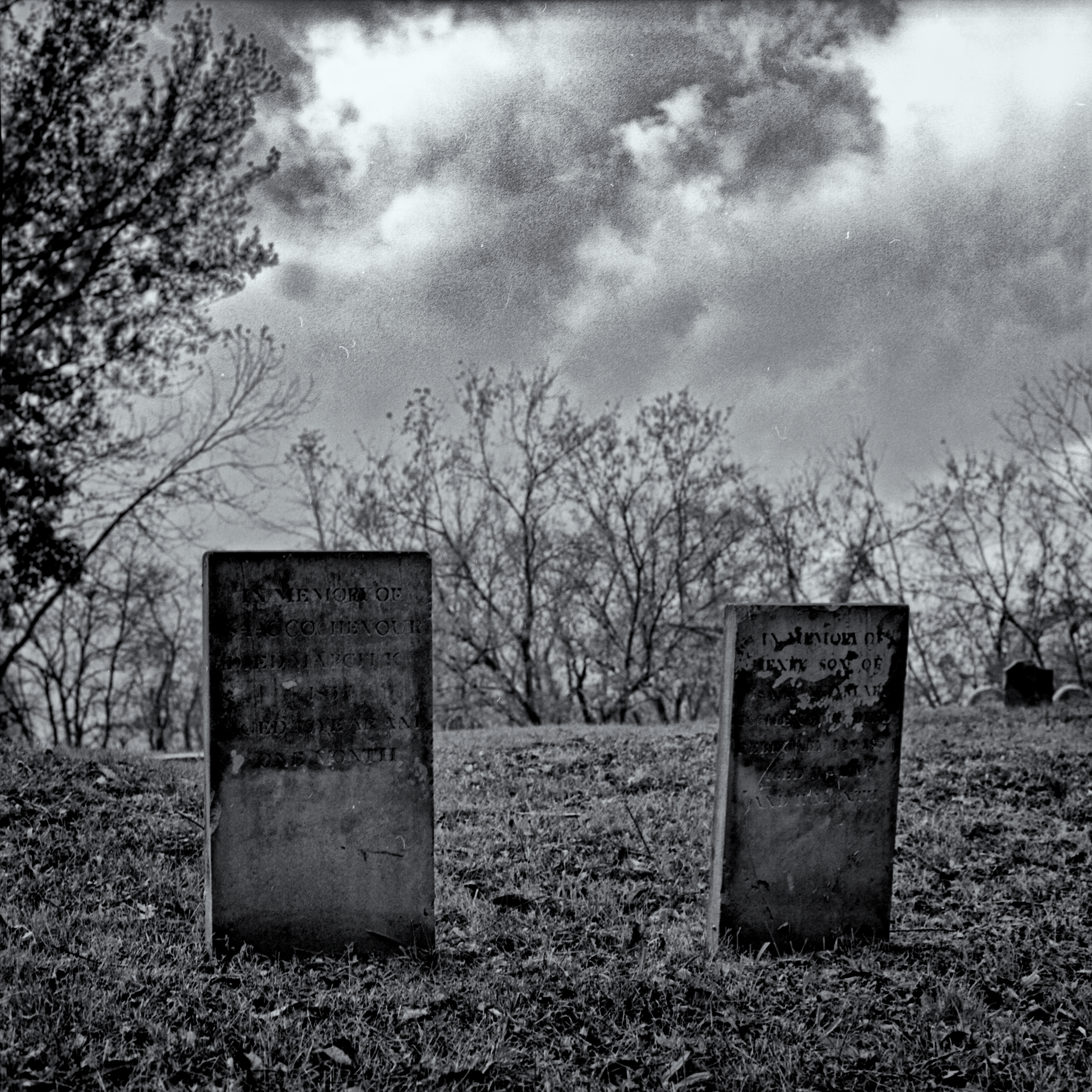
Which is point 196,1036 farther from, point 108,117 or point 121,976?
point 108,117

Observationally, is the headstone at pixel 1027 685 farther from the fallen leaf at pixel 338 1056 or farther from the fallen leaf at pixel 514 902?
the fallen leaf at pixel 338 1056

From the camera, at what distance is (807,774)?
17.7 feet

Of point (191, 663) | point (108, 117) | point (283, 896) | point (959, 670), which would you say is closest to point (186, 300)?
point (108, 117)

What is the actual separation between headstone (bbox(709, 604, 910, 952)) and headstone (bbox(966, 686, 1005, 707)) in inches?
502

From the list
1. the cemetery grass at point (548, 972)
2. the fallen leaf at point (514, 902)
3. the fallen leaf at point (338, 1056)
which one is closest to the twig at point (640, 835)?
the cemetery grass at point (548, 972)

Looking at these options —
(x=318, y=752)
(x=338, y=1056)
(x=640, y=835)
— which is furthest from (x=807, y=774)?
(x=338, y=1056)

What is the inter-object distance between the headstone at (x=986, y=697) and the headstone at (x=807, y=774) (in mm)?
12747

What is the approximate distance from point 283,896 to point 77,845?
7.68 feet

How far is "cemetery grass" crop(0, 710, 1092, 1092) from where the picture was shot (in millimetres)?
3848

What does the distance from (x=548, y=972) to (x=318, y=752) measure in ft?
4.99

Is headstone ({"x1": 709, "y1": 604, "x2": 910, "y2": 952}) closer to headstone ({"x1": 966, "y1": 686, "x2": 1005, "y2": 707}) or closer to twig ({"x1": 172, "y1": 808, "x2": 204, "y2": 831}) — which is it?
twig ({"x1": 172, "y1": 808, "x2": 204, "y2": 831})

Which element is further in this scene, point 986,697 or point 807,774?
point 986,697

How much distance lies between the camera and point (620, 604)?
995 inches

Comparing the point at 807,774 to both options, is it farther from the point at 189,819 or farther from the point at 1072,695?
the point at 1072,695
